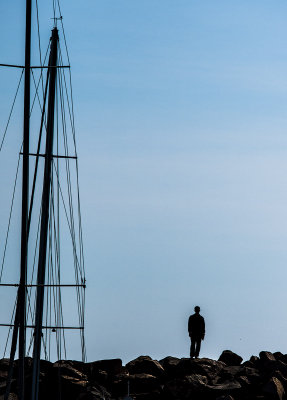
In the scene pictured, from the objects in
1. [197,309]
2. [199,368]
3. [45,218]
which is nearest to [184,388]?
[199,368]

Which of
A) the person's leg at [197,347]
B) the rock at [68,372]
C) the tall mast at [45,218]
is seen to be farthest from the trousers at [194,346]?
the tall mast at [45,218]

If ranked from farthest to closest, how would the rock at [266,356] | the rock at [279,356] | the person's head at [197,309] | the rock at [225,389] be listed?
the rock at [279,356] < the rock at [266,356] < the person's head at [197,309] < the rock at [225,389]

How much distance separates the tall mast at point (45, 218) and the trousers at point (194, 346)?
39.7 ft

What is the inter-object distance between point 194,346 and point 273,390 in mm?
3681

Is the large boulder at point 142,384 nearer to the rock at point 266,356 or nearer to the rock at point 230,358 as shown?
the rock at point 230,358

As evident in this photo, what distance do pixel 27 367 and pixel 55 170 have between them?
1172 cm

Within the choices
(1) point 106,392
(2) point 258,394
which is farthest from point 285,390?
(1) point 106,392

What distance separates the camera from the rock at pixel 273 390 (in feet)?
147

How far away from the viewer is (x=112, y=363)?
1795 inches

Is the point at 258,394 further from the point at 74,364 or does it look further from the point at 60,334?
the point at 60,334

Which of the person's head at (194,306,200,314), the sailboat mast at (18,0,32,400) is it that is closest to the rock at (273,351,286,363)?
the person's head at (194,306,200,314)

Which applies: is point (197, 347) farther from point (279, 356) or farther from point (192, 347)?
point (279, 356)

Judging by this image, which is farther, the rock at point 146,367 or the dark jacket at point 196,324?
the rock at point 146,367

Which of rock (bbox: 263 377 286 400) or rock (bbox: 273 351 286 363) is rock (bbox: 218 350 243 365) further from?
rock (bbox: 263 377 286 400)
